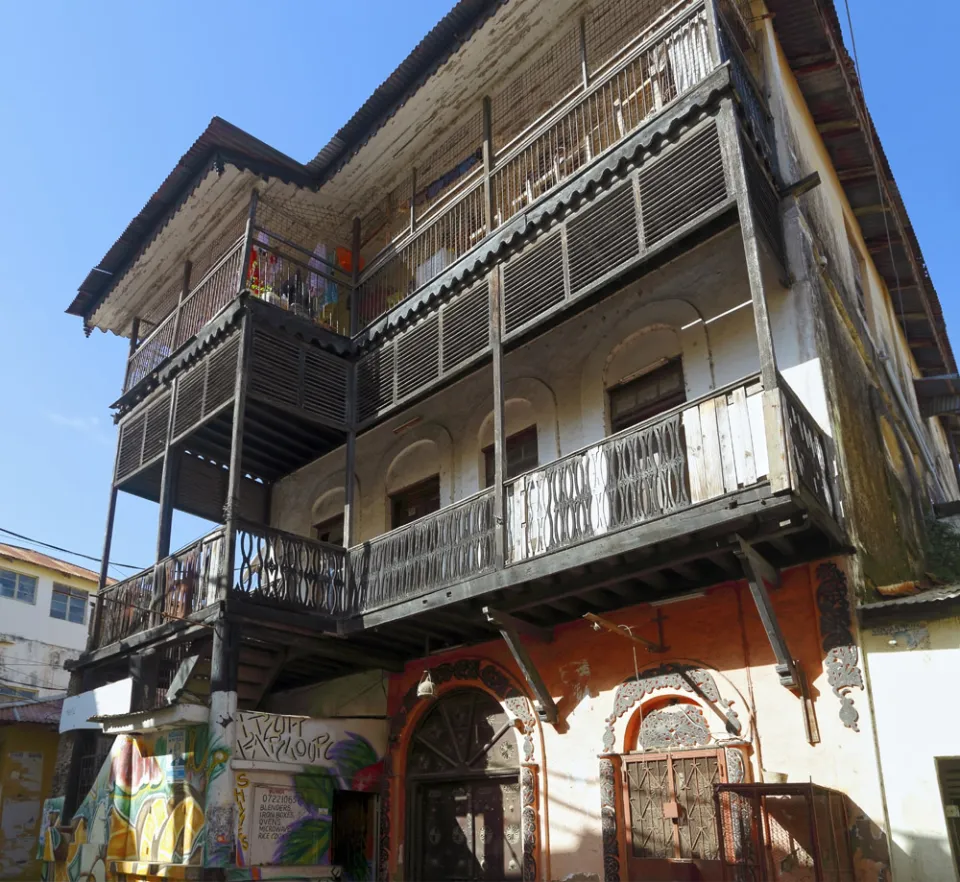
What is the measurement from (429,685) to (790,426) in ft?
17.0

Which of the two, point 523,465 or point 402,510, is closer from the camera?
point 523,465

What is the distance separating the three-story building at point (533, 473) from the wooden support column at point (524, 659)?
0.05m

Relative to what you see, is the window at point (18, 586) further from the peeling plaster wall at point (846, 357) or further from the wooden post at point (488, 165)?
the peeling plaster wall at point (846, 357)

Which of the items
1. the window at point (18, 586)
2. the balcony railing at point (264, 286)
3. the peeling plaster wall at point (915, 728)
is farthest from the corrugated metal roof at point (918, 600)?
the window at point (18, 586)

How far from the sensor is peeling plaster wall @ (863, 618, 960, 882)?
23.6ft

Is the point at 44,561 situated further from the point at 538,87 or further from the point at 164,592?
the point at 538,87

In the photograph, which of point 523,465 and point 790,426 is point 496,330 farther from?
point 790,426

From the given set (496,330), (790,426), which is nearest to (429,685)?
(496,330)

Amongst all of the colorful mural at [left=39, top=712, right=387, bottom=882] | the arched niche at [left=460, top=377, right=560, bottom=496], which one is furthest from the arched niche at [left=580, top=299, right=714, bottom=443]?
the colorful mural at [left=39, top=712, right=387, bottom=882]

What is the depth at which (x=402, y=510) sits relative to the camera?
13.6m

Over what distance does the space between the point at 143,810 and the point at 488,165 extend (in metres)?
9.05

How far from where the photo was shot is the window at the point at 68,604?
31.5 metres

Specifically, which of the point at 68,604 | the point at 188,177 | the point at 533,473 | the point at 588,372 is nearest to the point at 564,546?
the point at 533,473

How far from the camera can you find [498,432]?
9.82m
